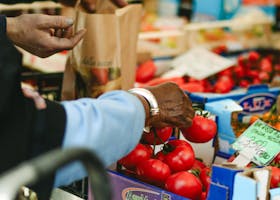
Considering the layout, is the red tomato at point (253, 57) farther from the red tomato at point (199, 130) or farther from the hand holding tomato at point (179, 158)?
the hand holding tomato at point (179, 158)

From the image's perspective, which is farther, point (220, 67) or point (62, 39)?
point (220, 67)

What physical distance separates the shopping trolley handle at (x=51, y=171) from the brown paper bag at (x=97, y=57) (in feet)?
4.92

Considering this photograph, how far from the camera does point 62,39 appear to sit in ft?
7.11

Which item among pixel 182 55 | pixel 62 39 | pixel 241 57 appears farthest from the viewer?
pixel 241 57

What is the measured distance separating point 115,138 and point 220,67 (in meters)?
1.97

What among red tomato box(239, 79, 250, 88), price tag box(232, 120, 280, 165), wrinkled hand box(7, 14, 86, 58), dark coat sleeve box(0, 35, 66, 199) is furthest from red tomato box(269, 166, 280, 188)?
red tomato box(239, 79, 250, 88)

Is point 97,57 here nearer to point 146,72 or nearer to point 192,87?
point 192,87

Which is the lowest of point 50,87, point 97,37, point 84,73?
point 50,87

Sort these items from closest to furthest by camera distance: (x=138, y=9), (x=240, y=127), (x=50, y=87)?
(x=240, y=127) < (x=138, y=9) < (x=50, y=87)

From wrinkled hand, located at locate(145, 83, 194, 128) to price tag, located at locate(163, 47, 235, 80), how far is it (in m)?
1.49

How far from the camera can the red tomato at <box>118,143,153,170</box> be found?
1.99 metres

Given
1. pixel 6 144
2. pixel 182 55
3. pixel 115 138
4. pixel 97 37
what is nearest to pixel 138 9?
pixel 97 37

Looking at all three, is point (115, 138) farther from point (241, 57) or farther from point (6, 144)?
point (241, 57)

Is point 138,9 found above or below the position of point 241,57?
above
